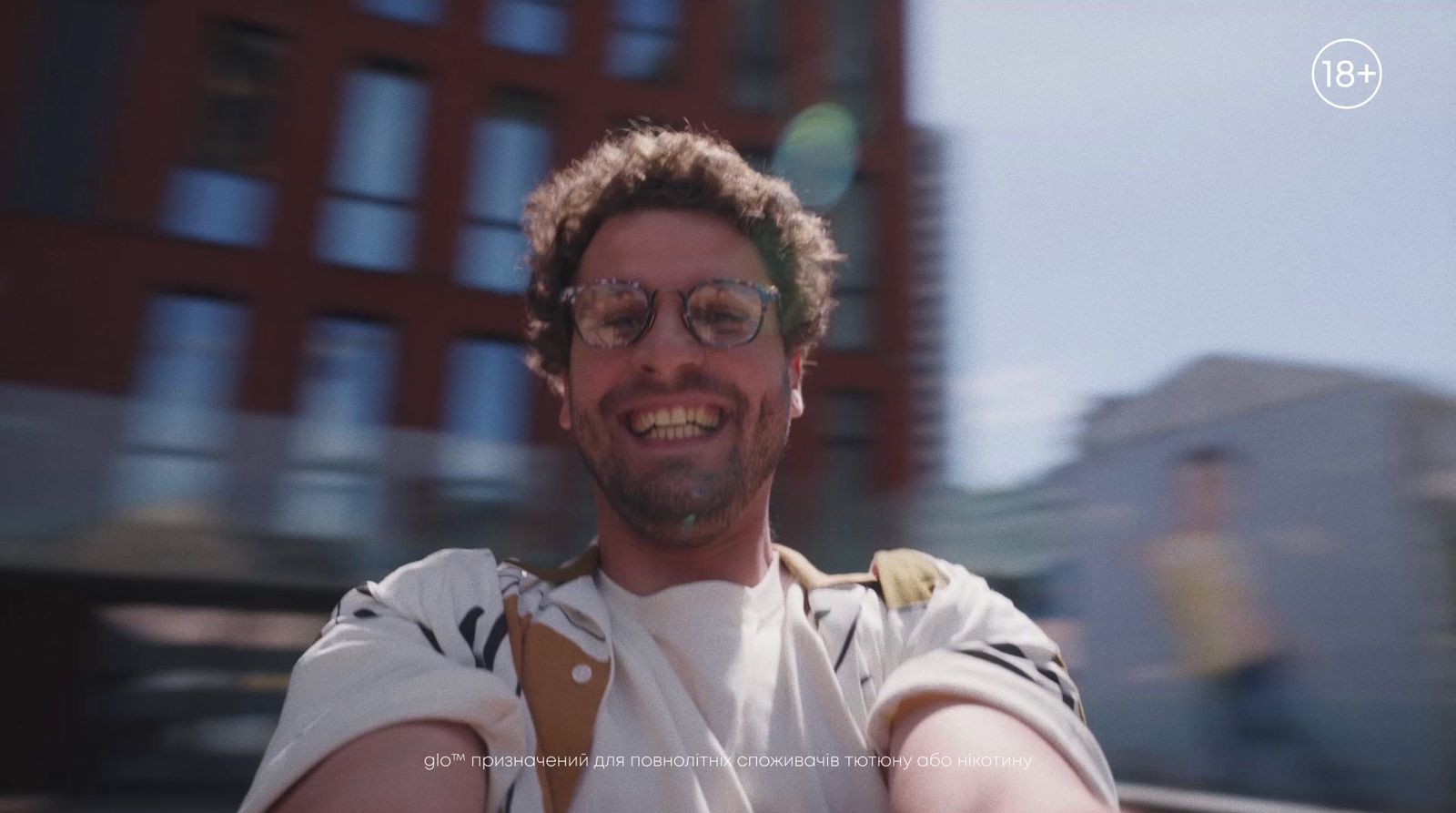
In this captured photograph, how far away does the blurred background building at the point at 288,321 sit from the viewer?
2.14 m

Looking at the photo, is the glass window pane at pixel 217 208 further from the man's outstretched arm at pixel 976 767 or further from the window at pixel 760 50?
the man's outstretched arm at pixel 976 767

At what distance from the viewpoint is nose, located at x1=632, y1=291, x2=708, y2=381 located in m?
1.41

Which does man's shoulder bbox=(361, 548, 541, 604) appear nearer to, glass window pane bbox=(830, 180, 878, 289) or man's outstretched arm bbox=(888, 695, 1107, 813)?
man's outstretched arm bbox=(888, 695, 1107, 813)

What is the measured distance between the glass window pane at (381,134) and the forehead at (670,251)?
1.01m

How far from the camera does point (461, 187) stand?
2.46 m

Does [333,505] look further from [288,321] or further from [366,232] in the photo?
[366,232]

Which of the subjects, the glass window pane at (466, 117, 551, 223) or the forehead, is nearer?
the forehead

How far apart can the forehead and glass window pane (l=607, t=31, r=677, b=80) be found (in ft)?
3.60

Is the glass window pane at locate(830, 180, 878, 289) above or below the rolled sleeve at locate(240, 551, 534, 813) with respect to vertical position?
above

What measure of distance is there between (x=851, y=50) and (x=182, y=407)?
1.70 metres

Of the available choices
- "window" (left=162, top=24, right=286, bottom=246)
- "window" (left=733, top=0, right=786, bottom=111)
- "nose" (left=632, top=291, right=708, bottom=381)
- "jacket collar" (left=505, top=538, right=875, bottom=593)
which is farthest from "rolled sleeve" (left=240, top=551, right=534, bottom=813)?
"window" (left=733, top=0, right=786, bottom=111)

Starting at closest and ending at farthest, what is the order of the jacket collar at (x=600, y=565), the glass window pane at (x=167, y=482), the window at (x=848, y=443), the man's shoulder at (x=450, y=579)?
the man's shoulder at (x=450, y=579), the jacket collar at (x=600, y=565), the glass window pane at (x=167, y=482), the window at (x=848, y=443)

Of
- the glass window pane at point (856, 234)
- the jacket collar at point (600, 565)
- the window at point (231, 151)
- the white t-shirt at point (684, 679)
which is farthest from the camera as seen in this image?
the glass window pane at point (856, 234)

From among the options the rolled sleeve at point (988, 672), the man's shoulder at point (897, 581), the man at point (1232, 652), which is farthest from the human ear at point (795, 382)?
the man at point (1232, 652)
